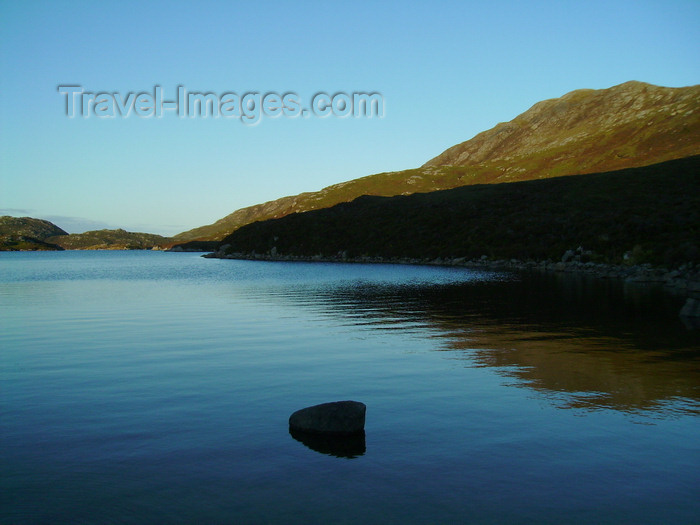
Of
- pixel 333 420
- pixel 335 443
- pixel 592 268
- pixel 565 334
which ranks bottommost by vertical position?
pixel 335 443

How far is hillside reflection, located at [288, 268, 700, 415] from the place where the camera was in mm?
17906

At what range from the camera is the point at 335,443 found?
1327 centimetres

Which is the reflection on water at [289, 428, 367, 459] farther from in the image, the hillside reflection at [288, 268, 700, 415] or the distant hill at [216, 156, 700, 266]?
the distant hill at [216, 156, 700, 266]

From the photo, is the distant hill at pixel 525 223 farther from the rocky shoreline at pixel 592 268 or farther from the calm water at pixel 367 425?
the calm water at pixel 367 425

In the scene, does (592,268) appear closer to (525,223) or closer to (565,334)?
(525,223)

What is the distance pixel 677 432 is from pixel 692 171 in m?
117

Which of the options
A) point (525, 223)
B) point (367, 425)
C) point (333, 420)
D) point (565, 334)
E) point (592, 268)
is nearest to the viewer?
point (333, 420)

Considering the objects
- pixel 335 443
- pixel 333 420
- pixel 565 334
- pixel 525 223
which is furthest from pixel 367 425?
pixel 525 223

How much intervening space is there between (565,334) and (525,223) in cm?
8389

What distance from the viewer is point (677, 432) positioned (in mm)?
13625

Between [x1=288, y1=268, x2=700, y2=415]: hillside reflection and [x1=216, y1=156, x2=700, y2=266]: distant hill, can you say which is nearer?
[x1=288, y1=268, x2=700, y2=415]: hillside reflection

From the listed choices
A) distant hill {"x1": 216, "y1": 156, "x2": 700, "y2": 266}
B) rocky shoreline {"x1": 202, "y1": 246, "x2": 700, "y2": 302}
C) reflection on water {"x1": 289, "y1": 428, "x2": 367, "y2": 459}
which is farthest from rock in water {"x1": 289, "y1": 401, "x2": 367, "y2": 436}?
distant hill {"x1": 216, "y1": 156, "x2": 700, "y2": 266}

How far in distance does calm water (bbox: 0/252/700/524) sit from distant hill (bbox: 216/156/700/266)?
50.0 m

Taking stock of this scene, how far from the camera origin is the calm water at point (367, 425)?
395 inches
